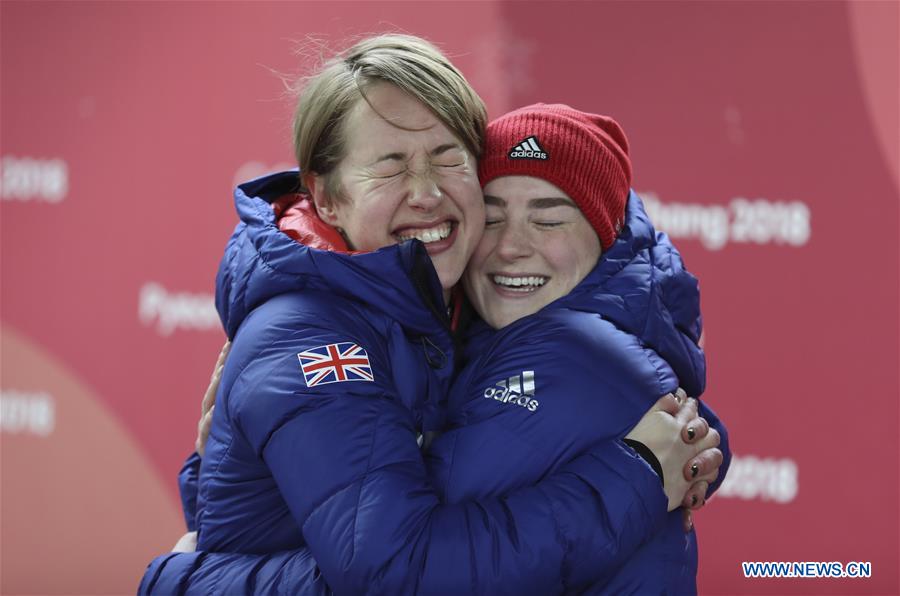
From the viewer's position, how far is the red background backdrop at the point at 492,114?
3.11 metres

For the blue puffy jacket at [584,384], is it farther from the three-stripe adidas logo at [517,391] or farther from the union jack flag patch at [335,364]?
the union jack flag patch at [335,364]

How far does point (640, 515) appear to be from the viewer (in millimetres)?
1546

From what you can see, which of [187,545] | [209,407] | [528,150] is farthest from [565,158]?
[187,545]

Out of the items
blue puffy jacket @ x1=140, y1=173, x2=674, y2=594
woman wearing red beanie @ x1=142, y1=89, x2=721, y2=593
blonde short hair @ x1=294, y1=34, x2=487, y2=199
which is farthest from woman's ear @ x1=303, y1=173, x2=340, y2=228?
woman wearing red beanie @ x1=142, y1=89, x2=721, y2=593

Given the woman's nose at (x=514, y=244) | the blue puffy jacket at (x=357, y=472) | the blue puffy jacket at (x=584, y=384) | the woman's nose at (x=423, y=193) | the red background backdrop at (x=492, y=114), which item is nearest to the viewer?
the blue puffy jacket at (x=357, y=472)

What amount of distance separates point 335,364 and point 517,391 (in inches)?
12.1

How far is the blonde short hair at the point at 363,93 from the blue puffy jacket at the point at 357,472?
0.16 meters

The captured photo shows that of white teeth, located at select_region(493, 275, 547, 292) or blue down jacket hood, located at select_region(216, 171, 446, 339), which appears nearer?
blue down jacket hood, located at select_region(216, 171, 446, 339)

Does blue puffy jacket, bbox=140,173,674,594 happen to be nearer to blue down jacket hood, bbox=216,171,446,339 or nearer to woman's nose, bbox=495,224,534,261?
blue down jacket hood, bbox=216,171,446,339

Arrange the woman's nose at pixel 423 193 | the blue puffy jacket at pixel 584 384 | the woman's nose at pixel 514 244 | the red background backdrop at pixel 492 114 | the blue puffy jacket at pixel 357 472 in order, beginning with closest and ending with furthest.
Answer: the blue puffy jacket at pixel 357 472, the blue puffy jacket at pixel 584 384, the woman's nose at pixel 423 193, the woman's nose at pixel 514 244, the red background backdrop at pixel 492 114

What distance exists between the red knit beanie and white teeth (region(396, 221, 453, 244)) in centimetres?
16

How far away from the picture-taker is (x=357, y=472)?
1.43 m

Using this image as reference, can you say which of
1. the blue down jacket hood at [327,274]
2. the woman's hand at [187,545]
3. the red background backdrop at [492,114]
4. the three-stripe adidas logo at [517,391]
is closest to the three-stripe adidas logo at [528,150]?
the blue down jacket hood at [327,274]

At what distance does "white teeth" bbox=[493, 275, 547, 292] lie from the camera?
1862mm
